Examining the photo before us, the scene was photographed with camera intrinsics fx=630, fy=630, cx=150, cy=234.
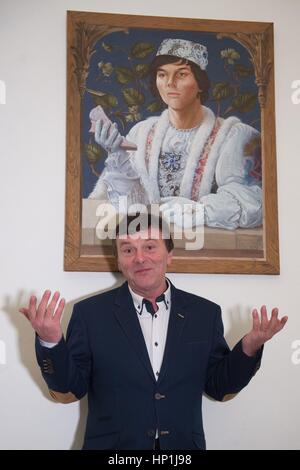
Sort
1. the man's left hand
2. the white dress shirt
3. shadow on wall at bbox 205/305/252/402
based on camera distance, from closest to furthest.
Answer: the man's left hand → the white dress shirt → shadow on wall at bbox 205/305/252/402

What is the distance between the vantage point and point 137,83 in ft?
7.52

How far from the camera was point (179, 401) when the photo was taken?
1.90 metres

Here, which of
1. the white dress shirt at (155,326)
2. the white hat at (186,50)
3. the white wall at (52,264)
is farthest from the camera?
the white hat at (186,50)

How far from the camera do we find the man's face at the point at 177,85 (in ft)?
7.57

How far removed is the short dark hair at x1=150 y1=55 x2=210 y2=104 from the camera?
7.57 ft

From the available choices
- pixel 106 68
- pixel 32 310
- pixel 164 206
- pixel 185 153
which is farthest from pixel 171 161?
pixel 32 310

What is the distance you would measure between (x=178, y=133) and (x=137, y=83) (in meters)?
0.23

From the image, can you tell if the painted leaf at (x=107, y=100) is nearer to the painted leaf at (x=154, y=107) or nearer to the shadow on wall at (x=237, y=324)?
the painted leaf at (x=154, y=107)

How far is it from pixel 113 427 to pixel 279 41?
1.53 metres

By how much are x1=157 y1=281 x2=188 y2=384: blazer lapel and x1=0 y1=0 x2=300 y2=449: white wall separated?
20cm

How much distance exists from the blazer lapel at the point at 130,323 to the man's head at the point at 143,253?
0.15ft

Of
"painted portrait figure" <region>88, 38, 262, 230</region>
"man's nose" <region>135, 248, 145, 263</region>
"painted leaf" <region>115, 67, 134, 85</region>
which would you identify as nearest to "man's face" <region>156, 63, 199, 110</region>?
"painted portrait figure" <region>88, 38, 262, 230</region>

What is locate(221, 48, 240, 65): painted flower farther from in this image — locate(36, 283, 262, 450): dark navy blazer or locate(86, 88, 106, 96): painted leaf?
locate(36, 283, 262, 450): dark navy blazer

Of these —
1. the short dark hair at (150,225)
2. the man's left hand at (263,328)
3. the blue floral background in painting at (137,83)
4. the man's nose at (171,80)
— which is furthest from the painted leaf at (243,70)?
the man's left hand at (263,328)
